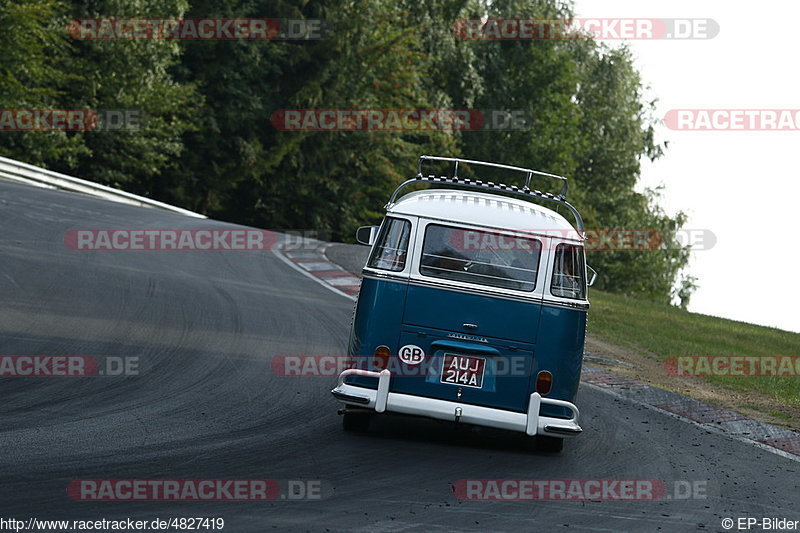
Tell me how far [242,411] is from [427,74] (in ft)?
132

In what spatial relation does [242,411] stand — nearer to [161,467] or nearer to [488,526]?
[161,467]

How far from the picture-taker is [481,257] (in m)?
8.98

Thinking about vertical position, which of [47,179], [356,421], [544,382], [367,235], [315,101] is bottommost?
[356,421]

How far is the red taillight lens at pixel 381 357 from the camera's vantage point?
8703 mm

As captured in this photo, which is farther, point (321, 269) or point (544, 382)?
point (321, 269)

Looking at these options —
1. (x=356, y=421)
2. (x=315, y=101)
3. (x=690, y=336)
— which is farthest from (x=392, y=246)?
(x=315, y=101)

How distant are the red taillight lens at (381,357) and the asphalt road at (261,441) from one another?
2.18 feet

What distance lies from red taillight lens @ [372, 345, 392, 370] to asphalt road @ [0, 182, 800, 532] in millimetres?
664

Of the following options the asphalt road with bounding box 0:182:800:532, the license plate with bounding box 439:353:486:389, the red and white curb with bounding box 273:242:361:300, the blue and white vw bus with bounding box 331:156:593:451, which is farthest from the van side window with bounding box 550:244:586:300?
the red and white curb with bounding box 273:242:361:300

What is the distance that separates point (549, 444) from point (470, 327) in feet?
4.24

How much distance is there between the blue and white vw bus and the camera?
8.64 meters

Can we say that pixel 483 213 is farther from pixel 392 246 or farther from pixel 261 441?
pixel 261 441

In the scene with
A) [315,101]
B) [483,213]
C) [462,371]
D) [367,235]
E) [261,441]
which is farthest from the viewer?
[315,101]

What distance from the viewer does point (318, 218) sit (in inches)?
1786
